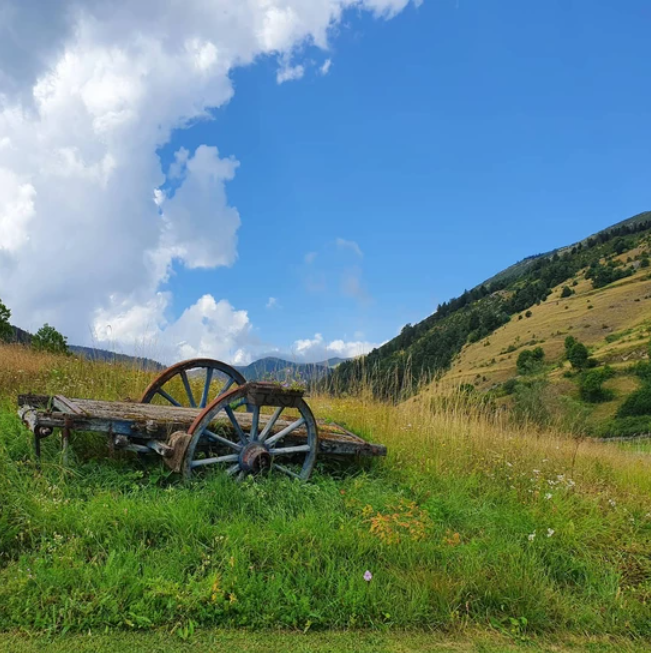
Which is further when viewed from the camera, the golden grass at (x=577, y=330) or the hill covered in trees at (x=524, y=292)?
the hill covered in trees at (x=524, y=292)

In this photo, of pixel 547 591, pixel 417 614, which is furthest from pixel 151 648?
pixel 547 591

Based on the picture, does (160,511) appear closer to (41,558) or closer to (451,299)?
(41,558)

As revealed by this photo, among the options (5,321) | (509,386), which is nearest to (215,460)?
(5,321)

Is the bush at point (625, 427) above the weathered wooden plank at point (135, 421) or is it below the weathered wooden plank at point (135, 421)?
below

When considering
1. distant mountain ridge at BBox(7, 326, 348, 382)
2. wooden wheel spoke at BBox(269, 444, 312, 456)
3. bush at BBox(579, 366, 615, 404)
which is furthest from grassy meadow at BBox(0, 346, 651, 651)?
bush at BBox(579, 366, 615, 404)

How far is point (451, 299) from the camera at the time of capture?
172m

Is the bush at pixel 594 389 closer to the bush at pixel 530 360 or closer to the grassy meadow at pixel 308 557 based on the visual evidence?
the bush at pixel 530 360

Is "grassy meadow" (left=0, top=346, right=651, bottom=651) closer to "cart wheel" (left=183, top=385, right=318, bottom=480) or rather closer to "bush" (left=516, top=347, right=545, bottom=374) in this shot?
"cart wheel" (left=183, top=385, right=318, bottom=480)

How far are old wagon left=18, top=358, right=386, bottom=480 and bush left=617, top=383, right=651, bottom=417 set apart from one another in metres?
77.2

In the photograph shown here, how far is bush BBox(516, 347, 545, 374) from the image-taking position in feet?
306

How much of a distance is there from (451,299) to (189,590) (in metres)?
174

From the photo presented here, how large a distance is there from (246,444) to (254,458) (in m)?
0.18

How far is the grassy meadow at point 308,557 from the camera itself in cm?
330

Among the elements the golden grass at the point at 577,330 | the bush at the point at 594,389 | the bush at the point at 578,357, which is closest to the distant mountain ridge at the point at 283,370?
the bush at the point at 594,389
